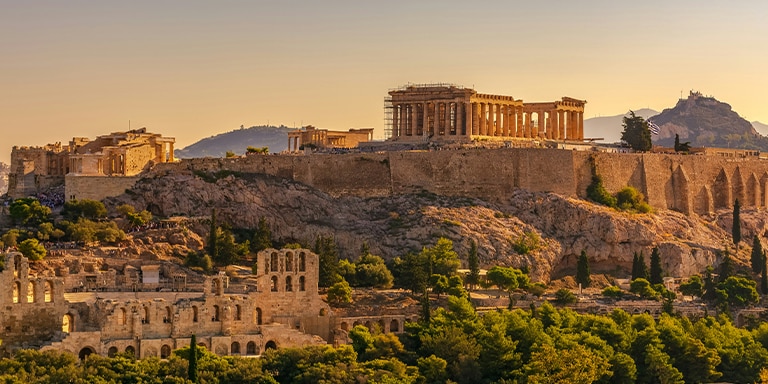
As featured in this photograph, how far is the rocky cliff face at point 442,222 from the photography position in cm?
9156

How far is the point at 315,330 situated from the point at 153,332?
26.6 feet

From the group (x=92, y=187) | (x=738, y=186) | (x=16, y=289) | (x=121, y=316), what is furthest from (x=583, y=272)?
(x=16, y=289)

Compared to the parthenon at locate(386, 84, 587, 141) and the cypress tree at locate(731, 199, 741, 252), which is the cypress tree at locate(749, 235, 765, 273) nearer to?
the cypress tree at locate(731, 199, 741, 252)

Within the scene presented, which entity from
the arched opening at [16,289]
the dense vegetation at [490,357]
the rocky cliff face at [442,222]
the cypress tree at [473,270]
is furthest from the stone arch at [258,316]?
the cypress tree at [473,270]

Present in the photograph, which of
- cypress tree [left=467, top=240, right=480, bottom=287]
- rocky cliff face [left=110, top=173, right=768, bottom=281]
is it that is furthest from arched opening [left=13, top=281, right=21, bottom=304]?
cypress tree [left=467, top=240, right=480, bottom=287]

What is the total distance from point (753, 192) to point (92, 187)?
46861 mm

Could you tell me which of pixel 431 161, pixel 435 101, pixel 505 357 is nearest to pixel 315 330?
pixel 505 357

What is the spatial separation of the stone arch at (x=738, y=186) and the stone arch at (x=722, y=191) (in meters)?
0.92

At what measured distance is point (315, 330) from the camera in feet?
252

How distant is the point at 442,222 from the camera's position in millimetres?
93438

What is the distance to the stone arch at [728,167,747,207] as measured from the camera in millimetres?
114562

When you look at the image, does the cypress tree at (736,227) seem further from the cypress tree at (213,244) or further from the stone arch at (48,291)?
the stone arch at (48,291)

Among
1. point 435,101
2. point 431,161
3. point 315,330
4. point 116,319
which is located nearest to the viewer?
point 116,319

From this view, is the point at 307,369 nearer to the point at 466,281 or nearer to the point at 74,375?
the point at 74,375
